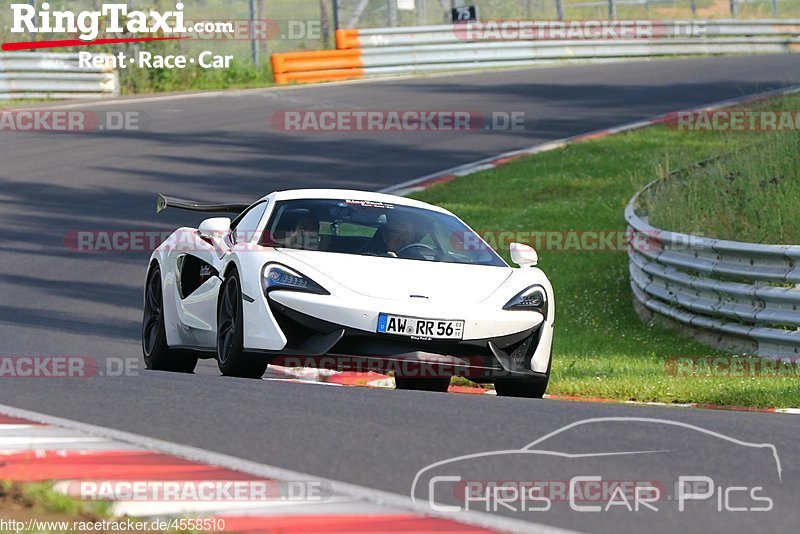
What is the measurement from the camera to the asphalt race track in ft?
19.2

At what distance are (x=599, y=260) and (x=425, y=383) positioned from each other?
670 cm

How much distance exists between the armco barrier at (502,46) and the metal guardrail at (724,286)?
17753 mm

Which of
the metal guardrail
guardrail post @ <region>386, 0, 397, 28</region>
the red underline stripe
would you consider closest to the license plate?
the metal guardrail

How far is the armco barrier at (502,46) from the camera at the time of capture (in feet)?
103

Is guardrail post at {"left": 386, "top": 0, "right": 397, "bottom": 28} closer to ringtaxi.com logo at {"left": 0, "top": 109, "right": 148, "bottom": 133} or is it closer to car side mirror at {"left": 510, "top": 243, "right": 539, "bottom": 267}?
ringtaxi.com logo at {"left": 0, "top": 109, "right": 148, "bottom": 133}

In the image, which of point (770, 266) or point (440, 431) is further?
point (770, 266)

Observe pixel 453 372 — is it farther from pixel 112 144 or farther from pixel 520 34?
pixel 520 34

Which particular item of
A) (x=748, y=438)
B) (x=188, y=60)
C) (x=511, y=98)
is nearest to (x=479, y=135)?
(x=511, y=98)

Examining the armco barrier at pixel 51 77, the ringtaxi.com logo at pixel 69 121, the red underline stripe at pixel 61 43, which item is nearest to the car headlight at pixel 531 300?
the ringtaxi.com logo at pixel 69 121

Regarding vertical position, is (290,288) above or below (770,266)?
above

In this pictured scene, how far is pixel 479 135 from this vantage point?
2534 centimetres

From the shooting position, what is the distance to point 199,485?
5.20 m

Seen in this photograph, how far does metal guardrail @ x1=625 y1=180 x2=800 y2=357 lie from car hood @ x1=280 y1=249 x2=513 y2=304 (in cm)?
378

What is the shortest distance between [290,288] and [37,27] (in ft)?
72.5
